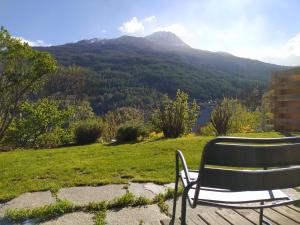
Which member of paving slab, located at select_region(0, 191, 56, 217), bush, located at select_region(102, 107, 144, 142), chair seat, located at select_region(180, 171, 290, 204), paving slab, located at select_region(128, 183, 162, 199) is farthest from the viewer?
bush, located at select_region(102, 107, 144, 142)

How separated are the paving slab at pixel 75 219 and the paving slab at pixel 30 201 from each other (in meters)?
0.51

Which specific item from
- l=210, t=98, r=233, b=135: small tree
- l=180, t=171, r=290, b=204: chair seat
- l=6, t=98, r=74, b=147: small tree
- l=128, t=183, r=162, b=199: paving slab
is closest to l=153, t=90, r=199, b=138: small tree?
l=210, t=98, r=233, b=135: small tree

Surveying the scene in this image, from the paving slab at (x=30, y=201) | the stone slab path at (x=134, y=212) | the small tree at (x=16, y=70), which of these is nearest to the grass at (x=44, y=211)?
the stone slab path at (x=134, y=212)

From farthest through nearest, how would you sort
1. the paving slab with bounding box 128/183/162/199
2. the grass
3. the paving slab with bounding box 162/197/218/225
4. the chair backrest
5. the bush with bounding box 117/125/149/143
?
the bush with bounding box 117/125/149/143 → the paving slab with bounding box 128/183/162/199 → the grass → the paving slab with bounding box 162/197/218/225 → the chair backrest

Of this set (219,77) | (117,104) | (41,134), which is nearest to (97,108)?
(117,104)

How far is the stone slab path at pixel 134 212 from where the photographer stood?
2.87m

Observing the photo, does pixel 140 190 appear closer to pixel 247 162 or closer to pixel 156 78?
pixel 247 162

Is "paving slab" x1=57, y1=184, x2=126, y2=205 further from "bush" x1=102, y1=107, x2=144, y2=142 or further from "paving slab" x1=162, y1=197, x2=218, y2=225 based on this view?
"bush" x1=102, y1=107, x2=144, y2=142

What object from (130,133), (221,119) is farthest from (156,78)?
(130,133)

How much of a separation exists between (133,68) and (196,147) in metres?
99.3

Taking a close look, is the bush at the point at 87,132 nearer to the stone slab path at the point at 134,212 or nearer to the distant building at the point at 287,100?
the distant building at the point at 287,100

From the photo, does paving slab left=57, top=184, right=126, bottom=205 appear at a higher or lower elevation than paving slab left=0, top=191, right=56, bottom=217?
higher

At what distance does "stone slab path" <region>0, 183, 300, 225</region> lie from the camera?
9.43 feet

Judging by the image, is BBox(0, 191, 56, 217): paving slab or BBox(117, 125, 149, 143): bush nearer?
BBox(0, 191, 56, 217): paving slab
